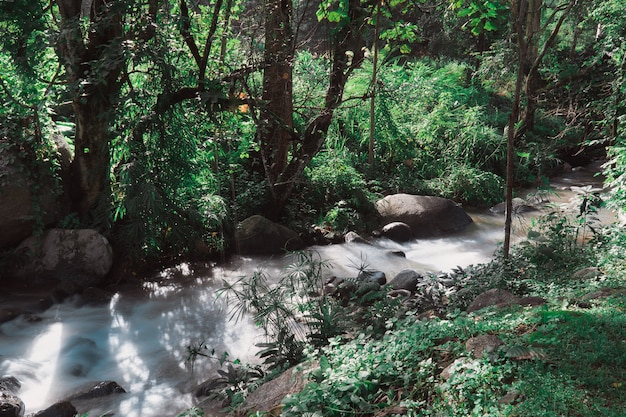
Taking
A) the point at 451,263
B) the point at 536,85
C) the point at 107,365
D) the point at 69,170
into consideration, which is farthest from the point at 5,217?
the point at 536,85

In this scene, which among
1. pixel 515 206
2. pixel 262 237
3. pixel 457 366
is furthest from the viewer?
pixel 515 206

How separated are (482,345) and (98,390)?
341 cm

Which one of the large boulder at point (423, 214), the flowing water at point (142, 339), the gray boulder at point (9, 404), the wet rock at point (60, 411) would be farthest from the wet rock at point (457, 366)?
the large boulder at point (423, 214)

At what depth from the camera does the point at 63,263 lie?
6887 mm

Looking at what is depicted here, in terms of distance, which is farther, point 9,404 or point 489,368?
point 9,404

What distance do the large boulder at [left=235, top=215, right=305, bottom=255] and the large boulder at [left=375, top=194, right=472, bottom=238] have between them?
6.68 feet

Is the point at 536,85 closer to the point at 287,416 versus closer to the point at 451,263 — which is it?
the point at 451,263

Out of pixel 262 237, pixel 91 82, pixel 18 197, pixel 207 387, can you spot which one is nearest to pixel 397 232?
pixel 262 237

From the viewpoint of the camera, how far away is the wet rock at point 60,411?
425cm

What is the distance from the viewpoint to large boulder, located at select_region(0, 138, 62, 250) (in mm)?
6738

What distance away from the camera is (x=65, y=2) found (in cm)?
639

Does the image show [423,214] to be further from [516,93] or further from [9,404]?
[9,404]

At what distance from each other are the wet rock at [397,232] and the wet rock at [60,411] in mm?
5949

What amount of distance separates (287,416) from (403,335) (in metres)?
0.96
